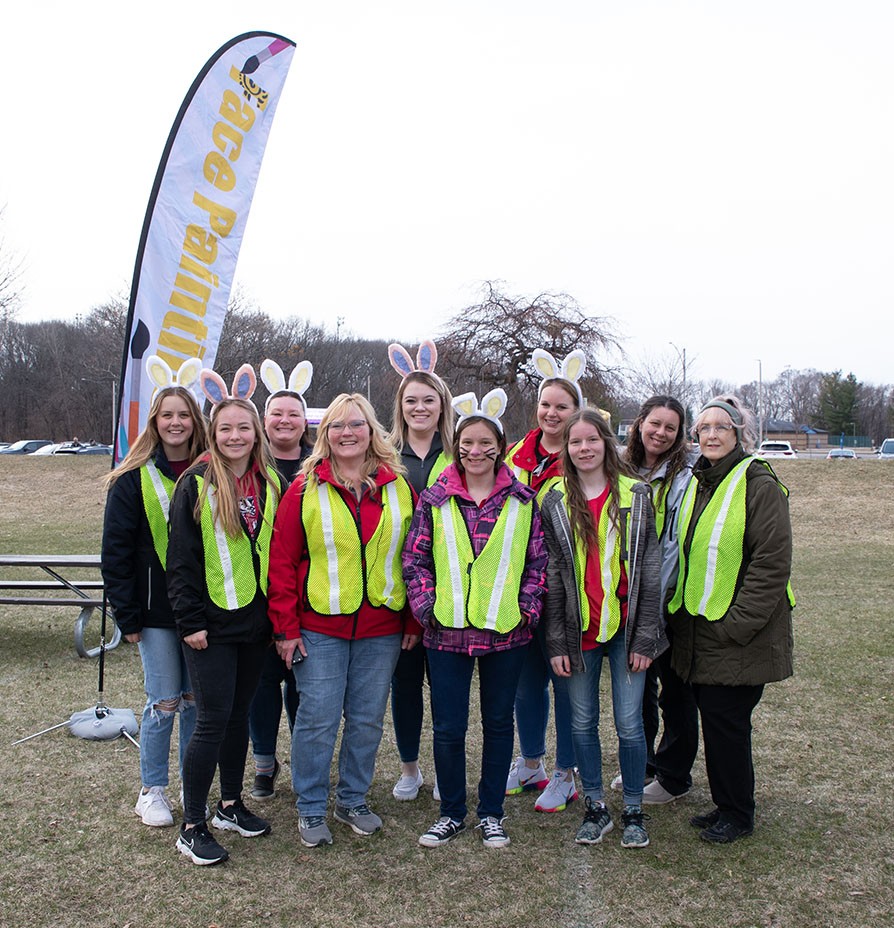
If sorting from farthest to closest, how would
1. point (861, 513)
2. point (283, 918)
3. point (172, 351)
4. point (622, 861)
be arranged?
point (861, 513)
point (172, 351)
point (622, 861)
point (283, 918)

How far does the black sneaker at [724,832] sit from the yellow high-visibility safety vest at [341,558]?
1.63 m

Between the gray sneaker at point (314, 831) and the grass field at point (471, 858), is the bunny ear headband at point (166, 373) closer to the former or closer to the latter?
the grass field at point (471, 858)

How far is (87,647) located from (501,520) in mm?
4858

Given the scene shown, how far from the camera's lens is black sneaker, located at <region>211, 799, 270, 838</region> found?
364 cm

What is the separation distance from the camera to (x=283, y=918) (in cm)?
299

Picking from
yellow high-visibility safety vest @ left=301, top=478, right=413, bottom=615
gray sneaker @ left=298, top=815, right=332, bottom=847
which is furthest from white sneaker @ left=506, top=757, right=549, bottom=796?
yellow high-visibility safety vest @ left=301, top=478, right=413, bottom=615

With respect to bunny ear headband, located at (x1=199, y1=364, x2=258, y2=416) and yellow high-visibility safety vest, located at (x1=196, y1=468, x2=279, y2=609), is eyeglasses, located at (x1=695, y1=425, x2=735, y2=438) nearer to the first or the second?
yellow high-visibility safety vest, located at (x1=196, y1=468, x2=279, y2=609)

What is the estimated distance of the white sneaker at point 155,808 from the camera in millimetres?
3713

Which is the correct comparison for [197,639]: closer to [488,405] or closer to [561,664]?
[561,664]

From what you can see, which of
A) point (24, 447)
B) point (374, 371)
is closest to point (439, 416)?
point (24, 447)

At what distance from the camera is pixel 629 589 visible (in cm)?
350

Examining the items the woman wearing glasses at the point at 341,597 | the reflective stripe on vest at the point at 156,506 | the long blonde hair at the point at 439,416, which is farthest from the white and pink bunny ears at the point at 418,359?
the reflective stripe on vest at the point at 156,506

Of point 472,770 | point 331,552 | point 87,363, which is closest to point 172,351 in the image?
point 331,552

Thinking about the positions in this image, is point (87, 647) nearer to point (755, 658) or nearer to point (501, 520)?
point (501, 520)
